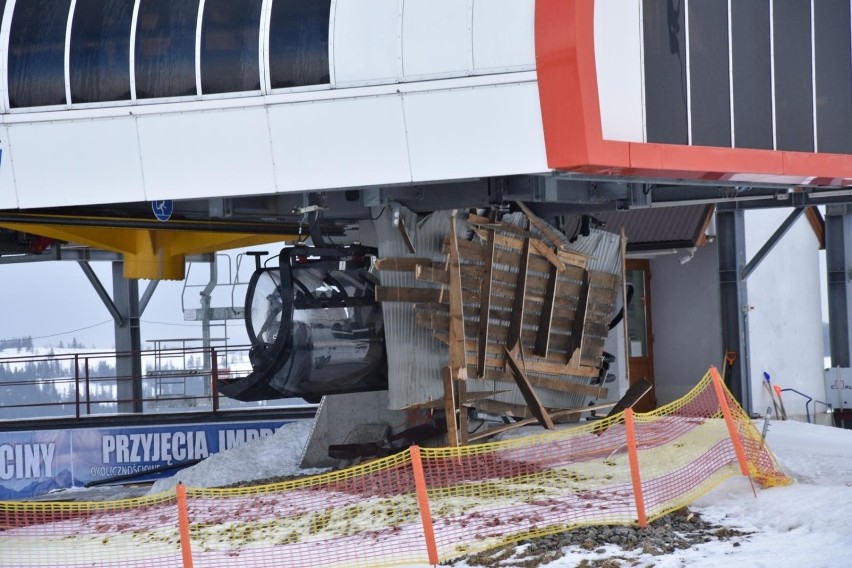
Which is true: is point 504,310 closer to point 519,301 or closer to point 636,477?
point 519,301

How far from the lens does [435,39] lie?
1247 cm

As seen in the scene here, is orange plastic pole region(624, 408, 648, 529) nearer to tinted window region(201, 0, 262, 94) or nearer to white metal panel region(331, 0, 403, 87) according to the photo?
white metal panel region(331, 0, 403, 87)

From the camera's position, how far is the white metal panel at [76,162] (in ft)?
44.1

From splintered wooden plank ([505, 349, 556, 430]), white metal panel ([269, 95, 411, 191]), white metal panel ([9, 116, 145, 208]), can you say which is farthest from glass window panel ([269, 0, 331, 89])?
splintered wooden plank ([505, 349, 556, 430])

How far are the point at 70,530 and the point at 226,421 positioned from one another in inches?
369

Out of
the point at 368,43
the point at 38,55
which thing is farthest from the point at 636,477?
the point at 38,55

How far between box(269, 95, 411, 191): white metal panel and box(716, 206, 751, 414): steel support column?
9.35 m

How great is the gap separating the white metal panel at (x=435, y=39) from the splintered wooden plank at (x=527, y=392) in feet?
13.3

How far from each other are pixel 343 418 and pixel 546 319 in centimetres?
385

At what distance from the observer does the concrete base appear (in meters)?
16.9

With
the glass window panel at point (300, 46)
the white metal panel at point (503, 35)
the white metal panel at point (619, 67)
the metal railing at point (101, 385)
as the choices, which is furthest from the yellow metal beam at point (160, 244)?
the metal railing at point (101, 385)

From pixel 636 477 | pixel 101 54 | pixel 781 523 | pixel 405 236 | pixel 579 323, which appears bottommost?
pixel 781 523

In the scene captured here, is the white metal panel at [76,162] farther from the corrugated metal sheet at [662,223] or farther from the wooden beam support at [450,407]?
the corrugated metal sheet at [662,223]

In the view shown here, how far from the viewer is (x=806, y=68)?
14148 mm
